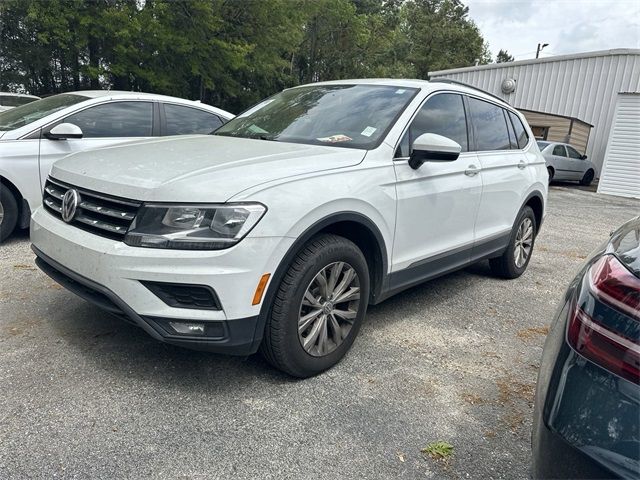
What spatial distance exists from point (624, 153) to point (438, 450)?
55.4 feet

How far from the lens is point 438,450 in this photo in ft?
7.39

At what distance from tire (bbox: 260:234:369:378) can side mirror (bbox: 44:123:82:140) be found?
3346 millimetres

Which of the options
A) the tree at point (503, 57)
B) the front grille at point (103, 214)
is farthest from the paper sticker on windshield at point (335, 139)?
the tree at point (503, 57)

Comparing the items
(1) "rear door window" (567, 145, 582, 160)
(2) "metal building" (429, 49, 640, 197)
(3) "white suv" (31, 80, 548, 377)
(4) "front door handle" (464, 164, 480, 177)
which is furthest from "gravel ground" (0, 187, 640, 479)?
(2) "metal building" (429, 49, 640, 197)

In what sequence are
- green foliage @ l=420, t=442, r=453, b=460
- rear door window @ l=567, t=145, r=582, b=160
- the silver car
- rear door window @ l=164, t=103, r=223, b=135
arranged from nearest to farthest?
1. green foliage @ l=420, t=442, r=453, b=460
2. rear door window @ l=164, t=103, r=223, b=135
3. the silver car
4. rear door window @ l=567, t=145, r=582, b=160

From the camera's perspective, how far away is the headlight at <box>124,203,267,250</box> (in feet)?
7.38

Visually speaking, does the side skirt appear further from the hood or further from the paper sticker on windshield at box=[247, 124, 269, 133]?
the paper sticker on windshield at box=[247, 124, 269, 133]

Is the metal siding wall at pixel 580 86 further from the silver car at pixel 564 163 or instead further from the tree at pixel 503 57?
the tree at pixel 503 57

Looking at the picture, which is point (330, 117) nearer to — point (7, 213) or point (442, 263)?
point (442, 263)

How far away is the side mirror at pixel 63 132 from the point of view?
4.70m

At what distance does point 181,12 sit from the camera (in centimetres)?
1541

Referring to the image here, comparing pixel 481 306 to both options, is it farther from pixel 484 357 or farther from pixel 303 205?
pixel 303 205

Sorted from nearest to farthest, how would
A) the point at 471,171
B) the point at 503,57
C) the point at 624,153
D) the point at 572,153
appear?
the point at 471,171
the point at 624,153
the point at 572,153
the point at 503,57

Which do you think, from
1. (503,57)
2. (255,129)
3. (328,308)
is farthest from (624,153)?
(503,57)
